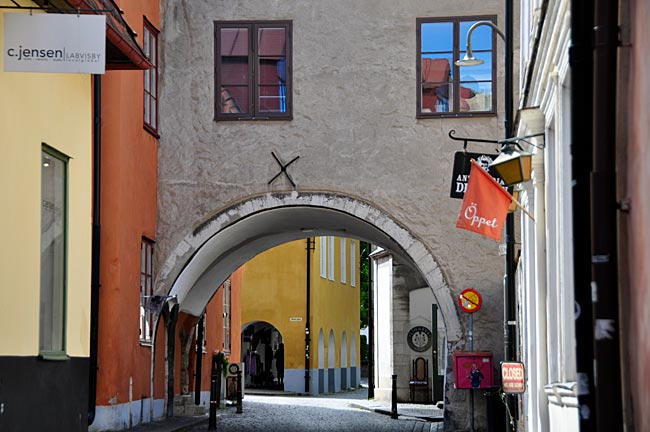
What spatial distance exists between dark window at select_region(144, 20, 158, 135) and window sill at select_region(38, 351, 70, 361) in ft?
33.2

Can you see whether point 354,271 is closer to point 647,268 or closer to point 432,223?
point 432,223

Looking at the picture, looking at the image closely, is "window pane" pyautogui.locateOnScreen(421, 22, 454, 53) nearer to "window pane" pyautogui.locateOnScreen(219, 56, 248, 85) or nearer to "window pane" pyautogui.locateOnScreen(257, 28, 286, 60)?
"window pane" pyautogui.locateOnScreen(257, 28, 286, 60)

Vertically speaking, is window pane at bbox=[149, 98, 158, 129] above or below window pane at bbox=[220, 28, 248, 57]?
below

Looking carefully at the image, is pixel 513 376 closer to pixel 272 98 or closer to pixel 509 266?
pixel 509 266

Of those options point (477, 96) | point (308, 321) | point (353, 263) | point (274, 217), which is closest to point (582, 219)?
point (477, 96)

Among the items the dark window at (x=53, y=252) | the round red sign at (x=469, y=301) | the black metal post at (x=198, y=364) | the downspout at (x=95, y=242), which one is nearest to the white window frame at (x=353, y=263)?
the black metal post at (x=198, y=364)

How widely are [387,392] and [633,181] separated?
2808cm

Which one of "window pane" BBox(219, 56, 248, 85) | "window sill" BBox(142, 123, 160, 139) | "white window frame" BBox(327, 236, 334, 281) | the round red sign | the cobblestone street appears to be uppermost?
"window pane" BBox(219, 56, 248, 85)

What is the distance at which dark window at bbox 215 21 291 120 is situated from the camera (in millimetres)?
22078

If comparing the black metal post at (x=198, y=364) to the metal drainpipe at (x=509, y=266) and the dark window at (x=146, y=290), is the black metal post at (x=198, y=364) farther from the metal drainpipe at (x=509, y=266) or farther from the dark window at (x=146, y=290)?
the metal drainpipe at (x=509, y=266)

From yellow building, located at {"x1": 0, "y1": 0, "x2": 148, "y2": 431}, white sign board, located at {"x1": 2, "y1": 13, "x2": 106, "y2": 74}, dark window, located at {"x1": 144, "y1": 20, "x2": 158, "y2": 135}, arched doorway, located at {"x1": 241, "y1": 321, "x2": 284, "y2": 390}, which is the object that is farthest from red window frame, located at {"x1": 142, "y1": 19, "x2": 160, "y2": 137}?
arched doorway, located at {"x1": 241, "y1": 321, "x2": 284, "y2": 390}

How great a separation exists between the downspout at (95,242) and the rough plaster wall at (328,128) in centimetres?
281

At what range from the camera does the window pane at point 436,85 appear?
860 inches

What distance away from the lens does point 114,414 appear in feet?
63.4
